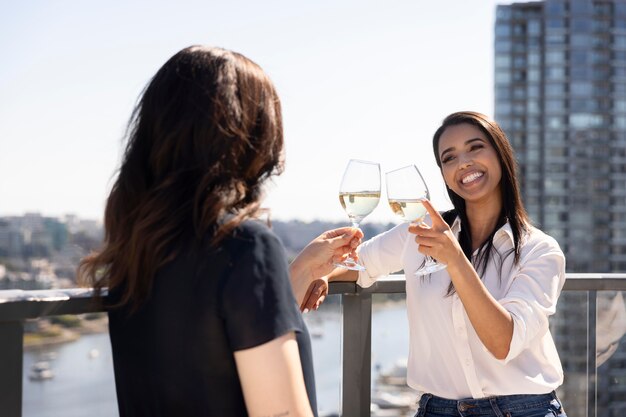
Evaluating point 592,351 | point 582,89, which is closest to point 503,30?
point 582,89

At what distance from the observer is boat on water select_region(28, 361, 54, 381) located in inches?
59.8

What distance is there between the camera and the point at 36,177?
7269 centimetres

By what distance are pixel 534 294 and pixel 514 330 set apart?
0.48 feet

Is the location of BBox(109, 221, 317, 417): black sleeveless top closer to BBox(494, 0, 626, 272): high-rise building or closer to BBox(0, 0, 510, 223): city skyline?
BBox(494, 0, 626, 272): high-rise building

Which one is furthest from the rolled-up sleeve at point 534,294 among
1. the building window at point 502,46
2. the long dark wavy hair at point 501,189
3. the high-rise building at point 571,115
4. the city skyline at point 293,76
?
the building window at point 502,46

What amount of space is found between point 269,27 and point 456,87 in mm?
18318

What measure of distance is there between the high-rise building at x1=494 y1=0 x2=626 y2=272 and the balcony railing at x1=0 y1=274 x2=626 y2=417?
5652cm

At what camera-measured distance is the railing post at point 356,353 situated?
2.45 meters

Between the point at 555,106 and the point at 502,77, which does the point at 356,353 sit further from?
the point at 502,77

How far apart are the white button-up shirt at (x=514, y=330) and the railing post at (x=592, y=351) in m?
0.72

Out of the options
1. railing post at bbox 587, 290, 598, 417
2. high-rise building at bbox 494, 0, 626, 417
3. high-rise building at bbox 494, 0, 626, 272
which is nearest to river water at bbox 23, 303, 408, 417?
railing post at bbox 587, 290, 598, 417

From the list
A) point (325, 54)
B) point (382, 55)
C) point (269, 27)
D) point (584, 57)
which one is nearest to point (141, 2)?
point (269, 27)

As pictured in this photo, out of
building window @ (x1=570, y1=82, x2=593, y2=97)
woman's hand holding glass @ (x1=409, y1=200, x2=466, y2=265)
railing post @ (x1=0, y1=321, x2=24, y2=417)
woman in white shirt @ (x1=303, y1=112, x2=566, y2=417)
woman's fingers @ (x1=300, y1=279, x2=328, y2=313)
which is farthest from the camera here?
building window @ (x1=570, y1=82, x2=593, y2=97)

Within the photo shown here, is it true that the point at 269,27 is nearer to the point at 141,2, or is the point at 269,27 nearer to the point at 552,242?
the point at 141,2
